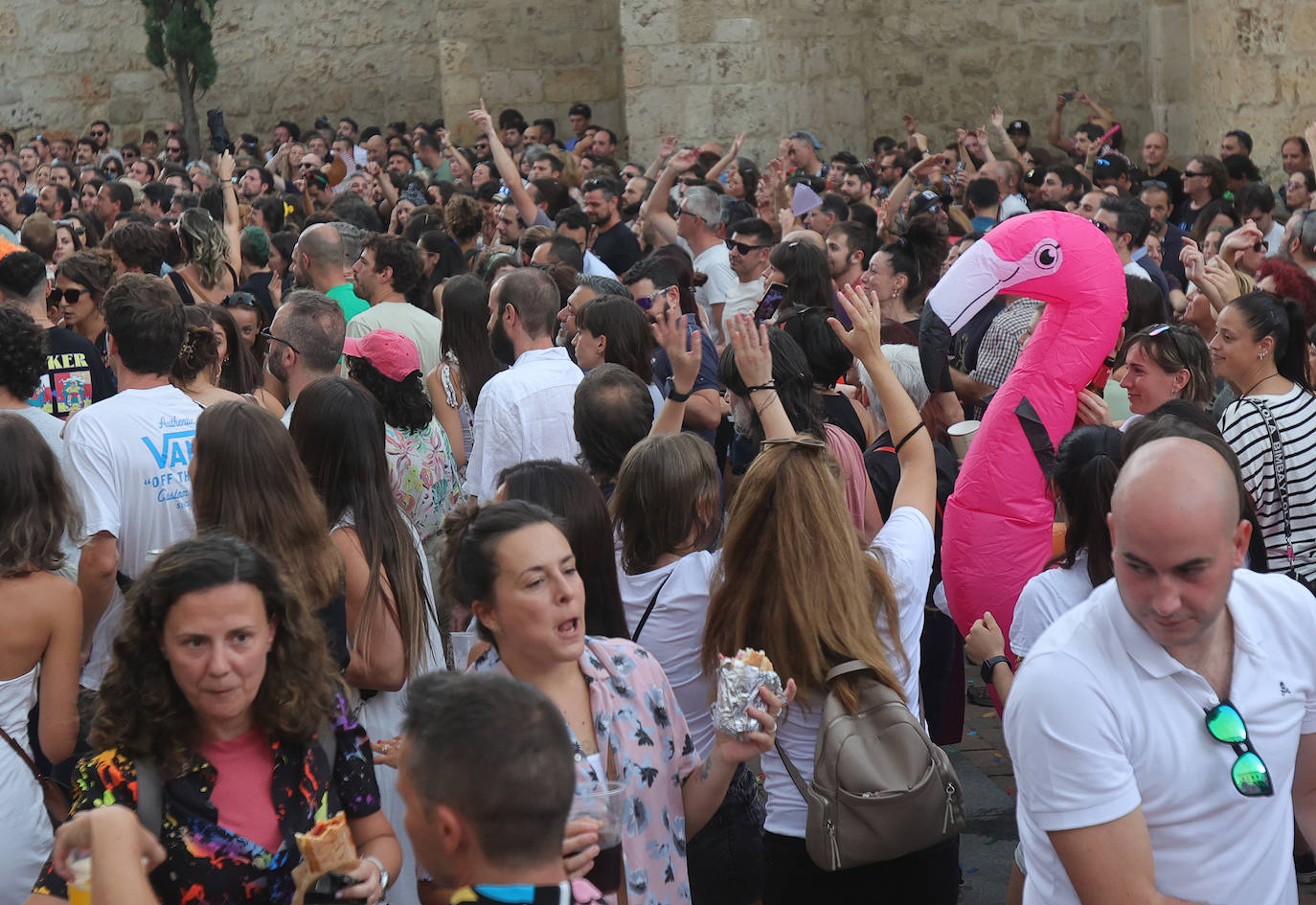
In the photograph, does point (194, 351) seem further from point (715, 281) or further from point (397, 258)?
point (715, 281)

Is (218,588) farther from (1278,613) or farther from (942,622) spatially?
(942,622)

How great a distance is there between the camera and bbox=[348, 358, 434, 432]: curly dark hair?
4562mm

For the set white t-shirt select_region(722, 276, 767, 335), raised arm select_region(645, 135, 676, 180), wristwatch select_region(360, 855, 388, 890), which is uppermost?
raised arm select_region(645, 135, 676, 180)

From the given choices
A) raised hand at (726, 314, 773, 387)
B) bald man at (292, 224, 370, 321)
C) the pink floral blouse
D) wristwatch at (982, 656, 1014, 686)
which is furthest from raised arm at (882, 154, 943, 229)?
the pink floral blouse

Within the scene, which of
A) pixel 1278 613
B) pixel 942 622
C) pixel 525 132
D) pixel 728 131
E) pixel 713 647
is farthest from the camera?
pixel 525 132

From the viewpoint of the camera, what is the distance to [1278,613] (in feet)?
7.68

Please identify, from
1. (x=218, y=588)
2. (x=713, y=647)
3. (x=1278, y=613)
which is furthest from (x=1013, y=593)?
(x=218, y=588)

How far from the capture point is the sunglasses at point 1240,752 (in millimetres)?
2166

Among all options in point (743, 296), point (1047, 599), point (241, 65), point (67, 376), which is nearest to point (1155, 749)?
point (1047, 599)

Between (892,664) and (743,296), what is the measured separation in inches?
181

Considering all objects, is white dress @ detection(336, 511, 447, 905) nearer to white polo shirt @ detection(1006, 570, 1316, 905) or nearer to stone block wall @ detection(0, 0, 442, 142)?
white polo shirt @ detection(1006, 570, 1316, 905)

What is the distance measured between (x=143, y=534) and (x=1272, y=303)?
3.45 m

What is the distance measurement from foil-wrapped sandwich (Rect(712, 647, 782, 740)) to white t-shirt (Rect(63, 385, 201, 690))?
1.90 meters

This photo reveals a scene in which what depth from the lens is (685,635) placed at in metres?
3.26
